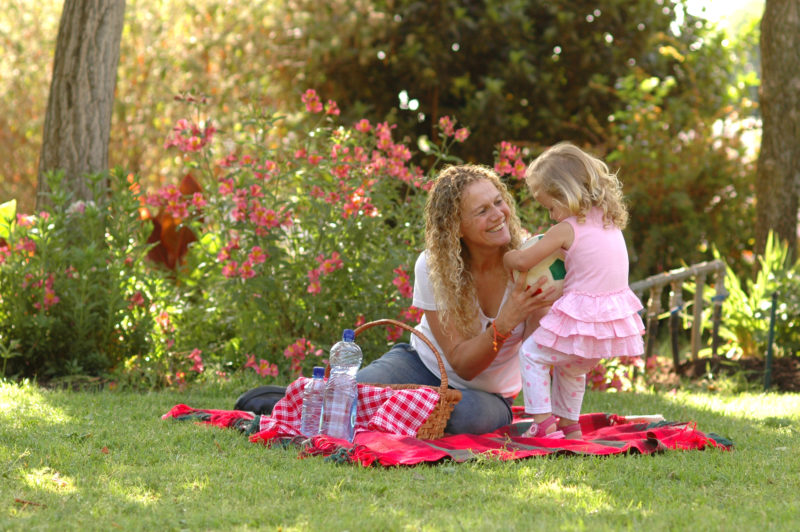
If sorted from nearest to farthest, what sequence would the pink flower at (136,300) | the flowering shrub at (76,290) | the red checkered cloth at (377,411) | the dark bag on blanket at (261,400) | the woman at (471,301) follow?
the red checkered cloth at (377,411) → the woman at (471,301) → the dark bag on blanket at (261,400) → the flowering shrub at (76,290) → the pink flower at (136,300)

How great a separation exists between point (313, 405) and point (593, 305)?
4.28 feet

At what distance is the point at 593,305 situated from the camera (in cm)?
428

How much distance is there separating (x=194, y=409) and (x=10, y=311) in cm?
173

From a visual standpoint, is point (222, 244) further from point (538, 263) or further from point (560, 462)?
point (560, 462)

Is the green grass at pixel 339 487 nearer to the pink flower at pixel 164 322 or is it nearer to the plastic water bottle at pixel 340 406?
the plastic water bottle at pixel 340 406

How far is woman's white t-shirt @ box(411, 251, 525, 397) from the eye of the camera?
4.48 meters

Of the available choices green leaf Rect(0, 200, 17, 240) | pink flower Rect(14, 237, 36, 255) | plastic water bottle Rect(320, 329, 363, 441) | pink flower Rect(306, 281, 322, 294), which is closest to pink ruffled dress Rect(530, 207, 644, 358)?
plastic water bottle Rect(320, 329, 363, 441)

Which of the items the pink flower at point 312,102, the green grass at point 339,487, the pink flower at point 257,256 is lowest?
the green grass at point 339,487

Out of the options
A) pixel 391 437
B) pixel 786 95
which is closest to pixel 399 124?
pixel 786 95

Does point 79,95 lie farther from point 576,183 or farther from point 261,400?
point 576,183

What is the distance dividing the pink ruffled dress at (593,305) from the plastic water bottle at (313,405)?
97cm

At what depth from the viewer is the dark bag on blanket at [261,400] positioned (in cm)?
470

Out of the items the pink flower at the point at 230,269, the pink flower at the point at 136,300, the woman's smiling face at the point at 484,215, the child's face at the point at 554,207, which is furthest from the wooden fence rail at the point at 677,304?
the pink flower at the point at 136,300

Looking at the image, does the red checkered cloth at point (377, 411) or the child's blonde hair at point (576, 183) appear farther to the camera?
the child's blonde hair at point (576, 183)
